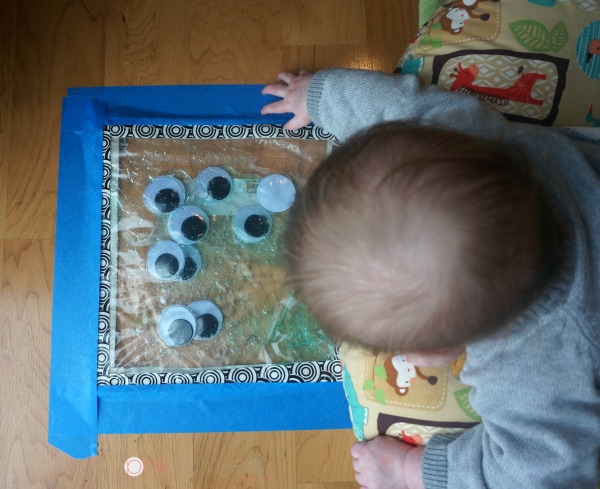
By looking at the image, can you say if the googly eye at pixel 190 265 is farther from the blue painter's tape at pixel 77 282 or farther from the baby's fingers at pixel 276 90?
the baby's fingers at pixel 276 90

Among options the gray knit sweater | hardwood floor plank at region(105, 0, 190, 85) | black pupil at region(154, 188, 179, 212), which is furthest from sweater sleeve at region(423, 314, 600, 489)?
hardwood floor plank at region(105, 0, 190, 85)

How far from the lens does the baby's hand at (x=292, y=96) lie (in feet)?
2.41

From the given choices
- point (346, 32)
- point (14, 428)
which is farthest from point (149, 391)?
point (346, 32)

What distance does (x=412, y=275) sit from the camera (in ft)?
1.21

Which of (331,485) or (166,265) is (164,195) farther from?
(331,485)

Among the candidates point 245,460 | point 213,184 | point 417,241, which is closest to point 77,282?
point 213,184

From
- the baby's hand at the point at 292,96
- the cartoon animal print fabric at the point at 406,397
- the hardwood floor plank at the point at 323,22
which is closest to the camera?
the cartoon animal print fabric at the point at 406,397

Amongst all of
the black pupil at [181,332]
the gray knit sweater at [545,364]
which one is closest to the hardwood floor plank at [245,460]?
the black pupil at [181,332]

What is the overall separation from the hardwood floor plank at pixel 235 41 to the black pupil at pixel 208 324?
35cm

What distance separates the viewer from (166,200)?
791 millimetres

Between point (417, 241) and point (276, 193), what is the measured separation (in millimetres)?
443

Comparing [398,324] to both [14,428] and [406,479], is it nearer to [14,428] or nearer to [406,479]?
[406,479]

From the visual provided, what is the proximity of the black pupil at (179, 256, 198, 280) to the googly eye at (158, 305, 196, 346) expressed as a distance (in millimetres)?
44

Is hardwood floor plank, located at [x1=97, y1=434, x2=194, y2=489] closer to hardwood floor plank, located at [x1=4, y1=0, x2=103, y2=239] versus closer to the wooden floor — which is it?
the wooden floor
